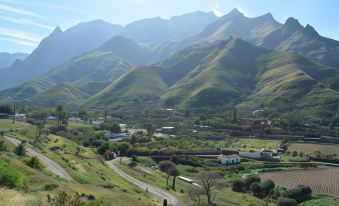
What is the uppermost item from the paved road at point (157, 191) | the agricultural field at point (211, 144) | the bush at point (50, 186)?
the bush at point (50, 186)

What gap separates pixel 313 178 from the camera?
96.8 m

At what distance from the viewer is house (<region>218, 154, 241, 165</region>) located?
115 m

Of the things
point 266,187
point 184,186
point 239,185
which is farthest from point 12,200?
point 239,185

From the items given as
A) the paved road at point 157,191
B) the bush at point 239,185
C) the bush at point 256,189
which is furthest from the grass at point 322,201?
the paved road at point 157,191

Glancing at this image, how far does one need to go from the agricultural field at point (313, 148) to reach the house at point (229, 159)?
26073mm

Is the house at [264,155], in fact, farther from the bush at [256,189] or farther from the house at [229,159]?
the bush at [256,189]

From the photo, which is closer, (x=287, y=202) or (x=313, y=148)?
(x=287, y=202)

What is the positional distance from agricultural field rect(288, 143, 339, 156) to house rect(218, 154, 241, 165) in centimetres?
2607

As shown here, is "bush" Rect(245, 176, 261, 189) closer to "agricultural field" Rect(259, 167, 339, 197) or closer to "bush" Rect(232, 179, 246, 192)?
"bush" Rect(232, 179, 246, 192)

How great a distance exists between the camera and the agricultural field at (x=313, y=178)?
87375mm

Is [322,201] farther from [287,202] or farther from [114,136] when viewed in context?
[114,136]

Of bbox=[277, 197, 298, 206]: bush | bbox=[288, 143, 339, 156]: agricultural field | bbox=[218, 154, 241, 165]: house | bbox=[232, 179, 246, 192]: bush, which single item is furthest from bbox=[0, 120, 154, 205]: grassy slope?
bbox=[288, 143, 339, 156]: agricultural field

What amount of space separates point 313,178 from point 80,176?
61112 mm

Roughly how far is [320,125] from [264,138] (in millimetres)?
41354
